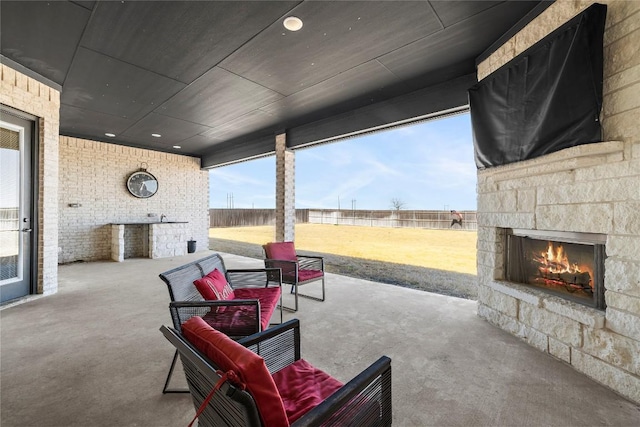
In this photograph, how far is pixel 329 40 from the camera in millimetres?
2803

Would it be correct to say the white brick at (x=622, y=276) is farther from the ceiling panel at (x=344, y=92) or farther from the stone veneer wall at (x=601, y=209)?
the ceiling panel at (x=344, y=92)

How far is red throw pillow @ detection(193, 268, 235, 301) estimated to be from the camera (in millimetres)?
2213

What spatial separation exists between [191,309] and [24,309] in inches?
115

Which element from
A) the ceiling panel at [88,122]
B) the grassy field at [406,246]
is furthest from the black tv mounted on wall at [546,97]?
the ceiling panel at [88,122]

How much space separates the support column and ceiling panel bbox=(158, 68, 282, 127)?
3.82 feet

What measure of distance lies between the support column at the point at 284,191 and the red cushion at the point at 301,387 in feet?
14.0

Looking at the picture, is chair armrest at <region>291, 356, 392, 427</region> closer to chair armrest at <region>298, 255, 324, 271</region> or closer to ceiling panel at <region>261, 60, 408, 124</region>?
chair armrest at <region>298, 255, 324, 271</region>

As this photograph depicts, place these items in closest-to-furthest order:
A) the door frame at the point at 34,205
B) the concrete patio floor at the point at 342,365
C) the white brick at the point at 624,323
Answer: the concrete patio floor at the point at 342,365, the white brick at the point at 624,323, the door frame at the point at 34,205

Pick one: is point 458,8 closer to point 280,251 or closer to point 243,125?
point 280,251

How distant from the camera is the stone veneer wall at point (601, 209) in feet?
5.99

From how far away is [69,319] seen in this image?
3031 mm

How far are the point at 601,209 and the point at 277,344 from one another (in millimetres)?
2452

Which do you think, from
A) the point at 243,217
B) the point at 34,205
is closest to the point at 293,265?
the point at 34,205

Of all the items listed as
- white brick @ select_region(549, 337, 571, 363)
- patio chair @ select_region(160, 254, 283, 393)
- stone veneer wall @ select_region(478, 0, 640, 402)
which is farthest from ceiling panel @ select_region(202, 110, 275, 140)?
white brick @ select_region(549, 337, 571, 363)
